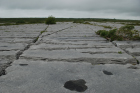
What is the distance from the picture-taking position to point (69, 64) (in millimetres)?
1791

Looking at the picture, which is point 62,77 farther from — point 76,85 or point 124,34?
point 124,34

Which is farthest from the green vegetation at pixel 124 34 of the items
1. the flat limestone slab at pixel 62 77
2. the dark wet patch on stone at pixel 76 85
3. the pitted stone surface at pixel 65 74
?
the dark wet patch on stone at pixel 76 85

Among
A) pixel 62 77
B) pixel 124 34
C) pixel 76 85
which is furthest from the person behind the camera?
pixel 124 34

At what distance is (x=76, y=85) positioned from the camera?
1269mm

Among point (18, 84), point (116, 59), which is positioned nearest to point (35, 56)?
point (18, 84)

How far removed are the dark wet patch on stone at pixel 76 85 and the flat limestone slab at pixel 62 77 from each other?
4cm

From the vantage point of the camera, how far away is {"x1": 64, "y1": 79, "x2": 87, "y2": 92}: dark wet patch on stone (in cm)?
121

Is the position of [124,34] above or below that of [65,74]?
above

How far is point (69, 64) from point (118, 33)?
2.63m

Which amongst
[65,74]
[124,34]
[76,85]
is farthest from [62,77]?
[124,34]

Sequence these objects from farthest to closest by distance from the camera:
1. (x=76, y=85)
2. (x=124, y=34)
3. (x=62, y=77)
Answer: (x=124, y=34), (x=62, y=77), (x=76, y=85)

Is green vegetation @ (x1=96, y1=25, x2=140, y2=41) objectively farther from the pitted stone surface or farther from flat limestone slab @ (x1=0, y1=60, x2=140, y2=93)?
flat limestone slab @ (x1=0, y1=60, x2=140, y2=93)

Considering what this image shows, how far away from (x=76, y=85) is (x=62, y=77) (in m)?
0.23

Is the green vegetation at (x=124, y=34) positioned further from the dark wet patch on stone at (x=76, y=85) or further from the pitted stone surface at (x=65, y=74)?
the dark wet patch on stone at (x=76, y=85)
